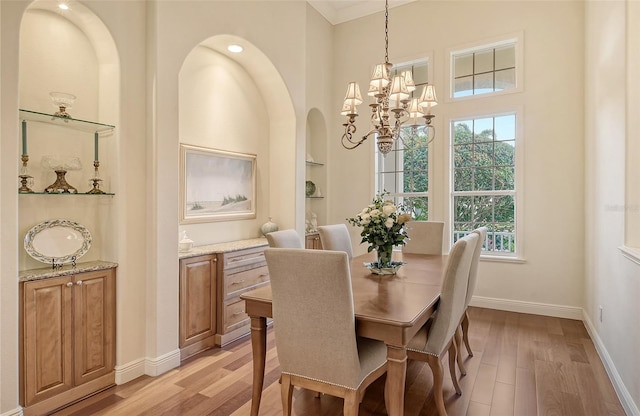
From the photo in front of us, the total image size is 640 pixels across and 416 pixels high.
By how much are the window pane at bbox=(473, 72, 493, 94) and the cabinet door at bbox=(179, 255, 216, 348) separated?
3.79m

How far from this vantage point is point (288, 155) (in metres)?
4.52

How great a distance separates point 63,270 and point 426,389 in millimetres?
2600

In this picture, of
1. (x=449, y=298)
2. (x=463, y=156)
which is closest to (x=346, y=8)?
(x=463, y=156)

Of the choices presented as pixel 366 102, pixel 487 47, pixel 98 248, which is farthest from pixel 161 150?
pixel 487 47

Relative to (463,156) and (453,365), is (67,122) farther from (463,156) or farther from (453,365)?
(463,156)

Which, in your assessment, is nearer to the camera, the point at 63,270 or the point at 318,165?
the point at 63,270

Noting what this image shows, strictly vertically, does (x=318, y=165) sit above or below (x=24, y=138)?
above

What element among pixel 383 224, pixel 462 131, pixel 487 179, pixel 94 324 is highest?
pixel 462 131

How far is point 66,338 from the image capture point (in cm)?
240

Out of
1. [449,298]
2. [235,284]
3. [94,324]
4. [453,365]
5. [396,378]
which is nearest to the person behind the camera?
[396,378]

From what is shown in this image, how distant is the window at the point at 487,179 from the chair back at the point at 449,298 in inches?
108

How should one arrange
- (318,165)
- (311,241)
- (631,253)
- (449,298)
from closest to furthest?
1. (449,298)
2. (631,253)
3. (311,241)
4. (318,165)

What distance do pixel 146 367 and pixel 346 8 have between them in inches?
206

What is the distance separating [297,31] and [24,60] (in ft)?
9.70
